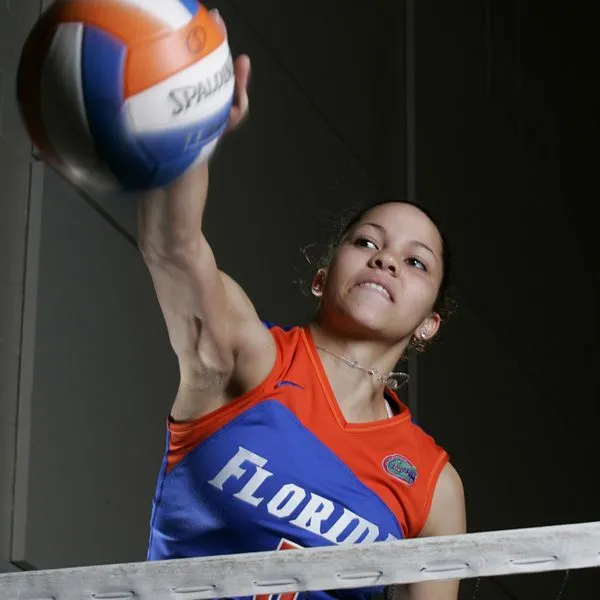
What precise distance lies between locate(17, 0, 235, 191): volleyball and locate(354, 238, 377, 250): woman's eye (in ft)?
2.33

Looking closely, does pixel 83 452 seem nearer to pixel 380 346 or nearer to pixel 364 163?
pixel 380 346

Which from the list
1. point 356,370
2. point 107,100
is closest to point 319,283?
point 356,370

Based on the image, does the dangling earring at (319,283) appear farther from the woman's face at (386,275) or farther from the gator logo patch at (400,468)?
the gator logo patch at (400,468)

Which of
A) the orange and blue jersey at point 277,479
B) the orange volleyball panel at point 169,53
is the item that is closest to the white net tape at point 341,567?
the orange and blue jersey at point 277,479

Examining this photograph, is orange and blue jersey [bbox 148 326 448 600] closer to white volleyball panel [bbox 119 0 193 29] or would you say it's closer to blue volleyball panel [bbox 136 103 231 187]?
blue volleyball panel [bbox 136 103 231 187]

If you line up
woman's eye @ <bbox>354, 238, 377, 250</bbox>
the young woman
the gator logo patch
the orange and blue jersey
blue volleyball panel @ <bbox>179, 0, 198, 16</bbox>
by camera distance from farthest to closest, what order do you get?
woman's eye @ <bbox>354, 238, 377, 250</bbox> < the gator logo patch < the orange and blue jersey < the young woman < blue volleyball panel @ <bbox>179, 0, 198, 16</bbox>

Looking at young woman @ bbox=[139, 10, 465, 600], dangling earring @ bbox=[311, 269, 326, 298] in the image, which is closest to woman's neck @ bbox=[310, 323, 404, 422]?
young woman @ bbox=[139, 10, 465, 600]

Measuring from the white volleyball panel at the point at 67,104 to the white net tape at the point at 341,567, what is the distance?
587mm

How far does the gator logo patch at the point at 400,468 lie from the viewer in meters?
2.85

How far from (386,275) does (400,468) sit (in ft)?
1.17

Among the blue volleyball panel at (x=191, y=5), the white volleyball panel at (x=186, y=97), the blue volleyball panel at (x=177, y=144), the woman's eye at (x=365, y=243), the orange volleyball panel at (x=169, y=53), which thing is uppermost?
the blue volleyball panel at (x=191, y=5)

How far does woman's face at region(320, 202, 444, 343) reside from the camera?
2895mm

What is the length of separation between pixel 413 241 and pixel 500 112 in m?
5.34

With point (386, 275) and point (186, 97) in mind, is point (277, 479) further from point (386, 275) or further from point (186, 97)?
point (186, 97)
